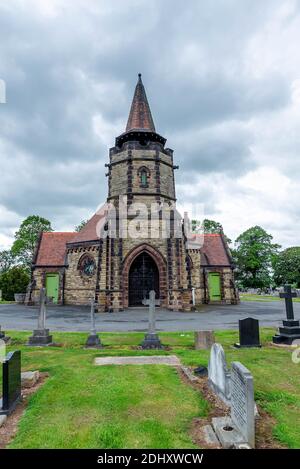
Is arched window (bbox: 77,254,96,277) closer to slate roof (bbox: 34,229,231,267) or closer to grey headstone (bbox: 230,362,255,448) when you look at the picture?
slate roof (bbox: 34,229,231,267)

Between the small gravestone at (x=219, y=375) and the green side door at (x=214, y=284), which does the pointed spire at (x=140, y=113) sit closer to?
the green side door at (x=214, y=284)

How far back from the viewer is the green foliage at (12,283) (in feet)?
106

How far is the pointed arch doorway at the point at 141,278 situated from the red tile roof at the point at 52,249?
8393 mm

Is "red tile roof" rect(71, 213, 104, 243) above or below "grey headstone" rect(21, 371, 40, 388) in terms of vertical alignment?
above

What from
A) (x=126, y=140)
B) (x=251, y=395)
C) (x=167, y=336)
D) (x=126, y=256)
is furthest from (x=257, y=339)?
(x=126, y=140)

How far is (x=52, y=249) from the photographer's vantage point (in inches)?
1138

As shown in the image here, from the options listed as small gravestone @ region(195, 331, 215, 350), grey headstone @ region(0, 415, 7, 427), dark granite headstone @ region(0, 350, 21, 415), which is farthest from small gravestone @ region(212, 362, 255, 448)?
small gravestone @ region(195, 331, 215, 350)

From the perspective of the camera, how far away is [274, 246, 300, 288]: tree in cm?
4778

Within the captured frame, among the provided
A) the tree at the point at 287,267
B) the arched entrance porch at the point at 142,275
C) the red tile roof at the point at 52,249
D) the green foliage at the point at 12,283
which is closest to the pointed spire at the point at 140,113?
the arched entrance porch at the point at 142,275

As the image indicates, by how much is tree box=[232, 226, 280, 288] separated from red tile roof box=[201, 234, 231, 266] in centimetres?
1768

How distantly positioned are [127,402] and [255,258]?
45.9 m

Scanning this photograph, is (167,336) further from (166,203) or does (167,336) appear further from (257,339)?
(166,203)

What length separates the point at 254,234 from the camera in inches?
1965

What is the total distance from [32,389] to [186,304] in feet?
51.0
